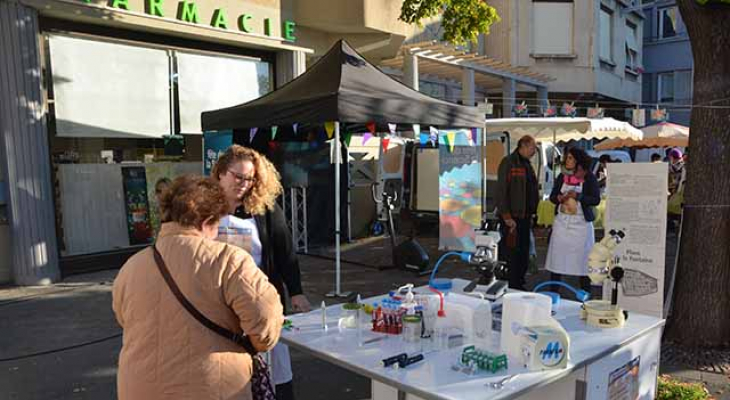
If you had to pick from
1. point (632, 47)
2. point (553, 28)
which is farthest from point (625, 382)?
point (632, 47)

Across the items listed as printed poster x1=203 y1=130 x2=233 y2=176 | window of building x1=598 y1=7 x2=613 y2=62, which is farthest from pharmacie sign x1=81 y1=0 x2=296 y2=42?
window of building x1=598 y1=7 x2=613 y2=62

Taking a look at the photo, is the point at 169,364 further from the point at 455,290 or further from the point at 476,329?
the point at 455,290

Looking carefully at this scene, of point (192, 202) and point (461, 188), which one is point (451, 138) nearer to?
point (461, 188)

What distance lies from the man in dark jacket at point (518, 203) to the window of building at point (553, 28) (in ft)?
58.2

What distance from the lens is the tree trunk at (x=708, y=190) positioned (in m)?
4.51

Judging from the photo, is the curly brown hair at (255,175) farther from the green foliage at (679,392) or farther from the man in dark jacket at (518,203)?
the man in dark jacket at (518,203)

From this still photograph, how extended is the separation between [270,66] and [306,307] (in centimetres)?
764

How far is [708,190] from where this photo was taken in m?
4.55

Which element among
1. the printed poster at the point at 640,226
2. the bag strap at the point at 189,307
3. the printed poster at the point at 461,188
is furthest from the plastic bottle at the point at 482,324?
the printed poster at the point at 461,188

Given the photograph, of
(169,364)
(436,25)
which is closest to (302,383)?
(169,364)

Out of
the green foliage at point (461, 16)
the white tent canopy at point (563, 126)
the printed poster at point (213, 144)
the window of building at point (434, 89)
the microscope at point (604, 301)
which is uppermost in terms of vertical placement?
the window of building at point (434, 89)


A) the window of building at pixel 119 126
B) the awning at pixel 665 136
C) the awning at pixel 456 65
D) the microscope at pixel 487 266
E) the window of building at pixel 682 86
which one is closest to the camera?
the microscope at pixel 487 266

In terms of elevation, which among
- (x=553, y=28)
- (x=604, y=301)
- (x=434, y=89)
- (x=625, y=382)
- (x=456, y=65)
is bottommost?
(x=625, y=382)

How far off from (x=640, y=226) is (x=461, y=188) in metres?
3.89
